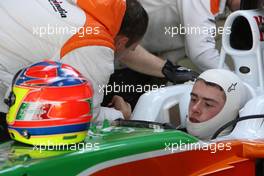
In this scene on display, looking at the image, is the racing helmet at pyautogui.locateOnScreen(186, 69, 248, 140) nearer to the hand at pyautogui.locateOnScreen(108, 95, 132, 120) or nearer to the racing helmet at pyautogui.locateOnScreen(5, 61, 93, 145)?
the hand at pyautogui.locateOnScreen(108, 95, 132, 120)

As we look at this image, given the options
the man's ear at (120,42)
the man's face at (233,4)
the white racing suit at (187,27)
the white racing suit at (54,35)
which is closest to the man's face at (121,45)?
the man's ear at (120,42)

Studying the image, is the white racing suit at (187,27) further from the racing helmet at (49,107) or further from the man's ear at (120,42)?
the racing helmet at (49,107)

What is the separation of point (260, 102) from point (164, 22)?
893 millimetres

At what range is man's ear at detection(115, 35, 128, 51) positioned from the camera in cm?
187

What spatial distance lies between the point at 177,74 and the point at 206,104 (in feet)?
1.26

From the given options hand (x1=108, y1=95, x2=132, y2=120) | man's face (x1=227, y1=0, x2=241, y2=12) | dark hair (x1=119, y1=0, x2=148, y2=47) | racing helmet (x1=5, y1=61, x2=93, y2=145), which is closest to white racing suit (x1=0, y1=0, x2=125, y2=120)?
dark hair (x1=119, y1=0, x2=148, y2=47)

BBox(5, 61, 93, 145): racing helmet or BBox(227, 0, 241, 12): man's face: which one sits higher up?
BBox(227, 0, 241, 12): man's face

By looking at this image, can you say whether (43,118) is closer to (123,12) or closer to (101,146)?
(101,146)

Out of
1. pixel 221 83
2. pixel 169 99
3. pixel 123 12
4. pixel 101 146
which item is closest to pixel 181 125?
pixel 169 99

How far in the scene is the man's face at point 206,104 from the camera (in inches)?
77.5

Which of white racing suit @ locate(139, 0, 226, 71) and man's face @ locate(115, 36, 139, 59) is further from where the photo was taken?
white racing suit @ locate(139, 0, 226, 71)

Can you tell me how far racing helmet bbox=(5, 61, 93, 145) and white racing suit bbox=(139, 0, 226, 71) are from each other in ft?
4.13

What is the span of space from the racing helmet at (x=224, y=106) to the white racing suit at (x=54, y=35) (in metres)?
0.44

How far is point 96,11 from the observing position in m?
1.72
